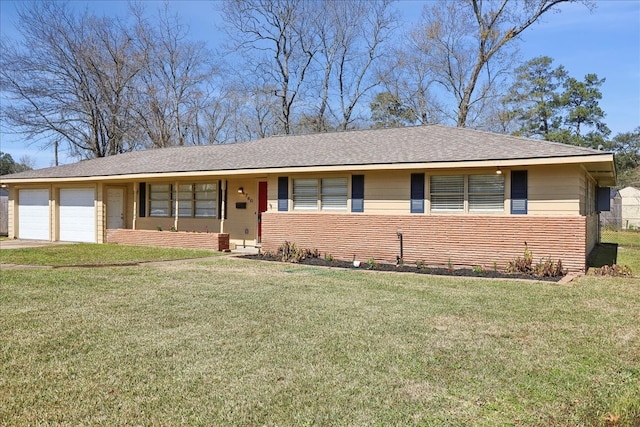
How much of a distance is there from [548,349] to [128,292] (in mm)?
6332

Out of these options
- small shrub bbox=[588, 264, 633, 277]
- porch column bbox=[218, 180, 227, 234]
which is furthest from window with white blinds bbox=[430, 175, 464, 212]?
porch column bbox=[218, 180, 227, 234]

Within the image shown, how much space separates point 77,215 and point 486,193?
51.7 feet

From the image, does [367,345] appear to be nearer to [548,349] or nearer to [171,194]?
[548,349]

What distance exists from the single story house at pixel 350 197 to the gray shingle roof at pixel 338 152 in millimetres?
60

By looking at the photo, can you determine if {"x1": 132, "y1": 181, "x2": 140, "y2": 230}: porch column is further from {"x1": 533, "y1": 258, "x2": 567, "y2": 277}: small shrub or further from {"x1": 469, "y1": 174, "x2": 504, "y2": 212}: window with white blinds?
{"x1": 533, "y1": 258, "x2": 567, "y2": 277}: small shrub

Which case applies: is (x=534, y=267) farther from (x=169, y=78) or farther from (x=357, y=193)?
(x=169, y=78)

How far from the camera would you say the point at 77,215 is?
1916 centimetres

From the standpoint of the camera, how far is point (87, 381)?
4.01m

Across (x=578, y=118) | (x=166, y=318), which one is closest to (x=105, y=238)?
(x=166, y=318)

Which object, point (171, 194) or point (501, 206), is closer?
point (501, 206)

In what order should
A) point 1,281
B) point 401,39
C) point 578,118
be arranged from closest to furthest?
1. point 1,281
2. point 401,39
3. point 578,118

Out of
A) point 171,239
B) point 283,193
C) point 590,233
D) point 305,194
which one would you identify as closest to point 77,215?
point 171,239

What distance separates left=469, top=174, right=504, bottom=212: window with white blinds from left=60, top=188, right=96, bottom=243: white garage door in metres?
14.4

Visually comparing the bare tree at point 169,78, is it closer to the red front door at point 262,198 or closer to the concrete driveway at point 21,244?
the concrete driveway at point 21,244
